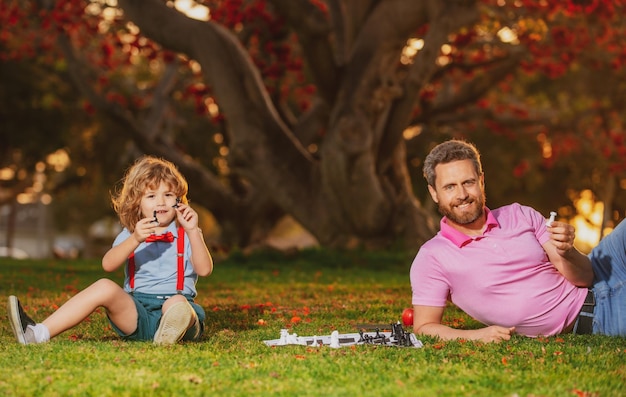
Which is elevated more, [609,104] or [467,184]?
[609,104]

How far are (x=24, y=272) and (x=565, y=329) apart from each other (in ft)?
27.1

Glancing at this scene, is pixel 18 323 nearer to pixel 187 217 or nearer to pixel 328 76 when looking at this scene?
pixel 187 217

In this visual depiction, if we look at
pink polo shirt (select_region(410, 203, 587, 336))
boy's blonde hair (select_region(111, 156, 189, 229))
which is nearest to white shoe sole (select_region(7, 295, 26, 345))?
boy's blonde hair (select_region(111, 156, 189, 229))

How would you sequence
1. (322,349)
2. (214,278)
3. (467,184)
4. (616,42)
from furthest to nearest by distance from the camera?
(616,42)
(214,278)
(467,184)
(322,349)

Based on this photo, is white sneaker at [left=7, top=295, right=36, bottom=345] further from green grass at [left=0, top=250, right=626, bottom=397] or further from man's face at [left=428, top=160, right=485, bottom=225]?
man's face at [left=428, top=160, right=485, bottom=225]

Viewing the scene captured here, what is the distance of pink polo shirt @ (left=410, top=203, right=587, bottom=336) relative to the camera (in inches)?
229

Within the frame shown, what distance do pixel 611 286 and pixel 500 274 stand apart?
2.50ft

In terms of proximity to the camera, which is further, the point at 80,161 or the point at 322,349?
the point at 80,161

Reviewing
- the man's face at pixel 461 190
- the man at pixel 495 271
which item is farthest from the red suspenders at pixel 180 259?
the man's face at pixel 461 190

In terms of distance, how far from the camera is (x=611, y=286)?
6.00 metres

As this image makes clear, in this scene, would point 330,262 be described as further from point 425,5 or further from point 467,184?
point 467,184

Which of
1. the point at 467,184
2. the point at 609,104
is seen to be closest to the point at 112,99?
the point at 609,104

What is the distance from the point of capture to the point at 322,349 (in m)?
5.32

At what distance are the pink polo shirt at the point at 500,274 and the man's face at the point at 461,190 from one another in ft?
0.43
